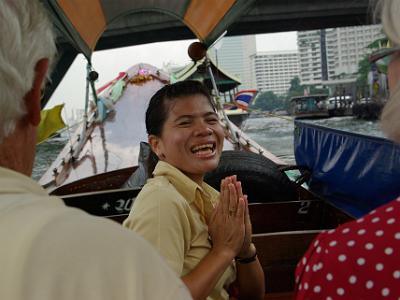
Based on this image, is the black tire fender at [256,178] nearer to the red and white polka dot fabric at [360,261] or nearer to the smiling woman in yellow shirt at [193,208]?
the smiling woman in yellow shirt at [193,208]

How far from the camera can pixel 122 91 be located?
411 inches

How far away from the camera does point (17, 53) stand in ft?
1.94

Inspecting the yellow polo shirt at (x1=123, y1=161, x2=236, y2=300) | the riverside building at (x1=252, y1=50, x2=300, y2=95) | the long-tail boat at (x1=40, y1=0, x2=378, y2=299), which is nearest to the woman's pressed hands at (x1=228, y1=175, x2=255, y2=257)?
the yellow polo shirt at (x1=123, y1=161, x2=236, y2=300)

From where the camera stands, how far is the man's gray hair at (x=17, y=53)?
58 cm

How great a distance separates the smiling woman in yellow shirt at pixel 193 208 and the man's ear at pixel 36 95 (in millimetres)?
558

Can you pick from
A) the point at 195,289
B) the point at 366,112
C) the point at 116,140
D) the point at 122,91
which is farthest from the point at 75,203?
the point at 366,112

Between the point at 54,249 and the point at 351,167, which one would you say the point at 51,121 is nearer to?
the point at 351,167

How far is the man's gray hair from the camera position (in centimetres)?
58

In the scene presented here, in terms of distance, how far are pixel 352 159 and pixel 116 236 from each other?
73.0 inches

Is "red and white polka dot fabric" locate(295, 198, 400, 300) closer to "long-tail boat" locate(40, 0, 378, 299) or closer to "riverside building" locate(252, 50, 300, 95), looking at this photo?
"long-tail boat" locate(40, 0, 378, 299)

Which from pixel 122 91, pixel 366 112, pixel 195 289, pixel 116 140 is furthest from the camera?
pixel 366 112

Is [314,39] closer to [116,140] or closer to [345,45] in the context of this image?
[345,45]

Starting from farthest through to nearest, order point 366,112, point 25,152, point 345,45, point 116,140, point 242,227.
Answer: point 345,45, point 366,112, point 116,140, point 242,227, point 25,152

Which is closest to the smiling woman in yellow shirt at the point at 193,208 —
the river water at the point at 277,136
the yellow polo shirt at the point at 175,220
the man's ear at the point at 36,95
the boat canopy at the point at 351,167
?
the yellow polo shirt at the point at 175,220
